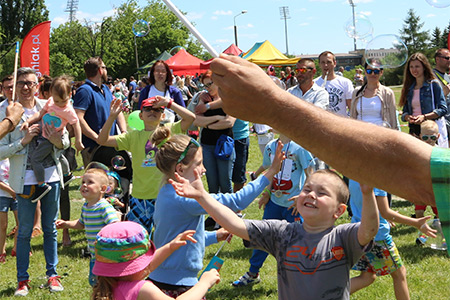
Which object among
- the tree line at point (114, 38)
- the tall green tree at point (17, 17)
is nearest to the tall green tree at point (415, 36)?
the tree line at point (114, 38)

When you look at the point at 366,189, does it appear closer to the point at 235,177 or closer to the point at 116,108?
the point at 116,108

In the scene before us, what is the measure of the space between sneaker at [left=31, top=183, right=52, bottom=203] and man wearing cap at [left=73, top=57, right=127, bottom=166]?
1138 mm

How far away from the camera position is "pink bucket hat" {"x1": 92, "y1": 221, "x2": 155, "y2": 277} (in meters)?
2.75

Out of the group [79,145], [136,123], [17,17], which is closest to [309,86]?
[136,123]

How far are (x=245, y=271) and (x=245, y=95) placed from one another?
4.39m

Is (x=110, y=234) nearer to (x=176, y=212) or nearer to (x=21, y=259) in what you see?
(x=176, y=212)

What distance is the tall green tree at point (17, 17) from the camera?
218 feet

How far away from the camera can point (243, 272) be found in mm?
5730

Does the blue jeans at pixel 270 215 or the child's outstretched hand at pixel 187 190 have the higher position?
the child's outstretched hand at pixel 187 190

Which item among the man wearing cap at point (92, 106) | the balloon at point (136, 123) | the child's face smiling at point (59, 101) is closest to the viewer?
the child's face smiling at point (59, 101)

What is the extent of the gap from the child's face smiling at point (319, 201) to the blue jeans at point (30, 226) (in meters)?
3.27

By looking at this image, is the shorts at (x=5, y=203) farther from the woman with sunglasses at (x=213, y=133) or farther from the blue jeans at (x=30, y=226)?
the woman with sunglasses at (x=213, y=133)

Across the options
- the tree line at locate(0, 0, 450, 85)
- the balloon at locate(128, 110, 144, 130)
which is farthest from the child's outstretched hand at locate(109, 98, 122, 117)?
the tree line at locate(0, 0, 450, 85)

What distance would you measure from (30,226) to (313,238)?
338cm
